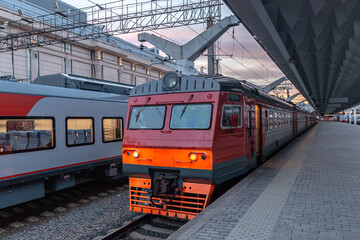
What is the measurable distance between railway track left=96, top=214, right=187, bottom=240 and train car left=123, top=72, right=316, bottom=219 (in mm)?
294

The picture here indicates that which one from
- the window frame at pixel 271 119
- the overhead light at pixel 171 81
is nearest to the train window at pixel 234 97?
the overhead light at pixel 171 81

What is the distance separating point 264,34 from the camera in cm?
894

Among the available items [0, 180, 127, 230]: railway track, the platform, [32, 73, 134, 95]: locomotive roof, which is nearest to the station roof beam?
[32, 73, 134, 95]: locomotive roof

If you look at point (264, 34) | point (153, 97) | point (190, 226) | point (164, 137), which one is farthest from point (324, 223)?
point (264, 34)

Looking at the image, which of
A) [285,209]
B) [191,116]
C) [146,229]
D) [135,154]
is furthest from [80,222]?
[285,209]

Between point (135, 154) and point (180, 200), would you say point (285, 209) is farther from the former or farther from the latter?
point (135, 154)

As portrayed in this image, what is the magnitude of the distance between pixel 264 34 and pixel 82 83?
633 centimetres

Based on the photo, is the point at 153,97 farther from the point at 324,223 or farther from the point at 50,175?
the point at 324,223

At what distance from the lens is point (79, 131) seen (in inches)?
347

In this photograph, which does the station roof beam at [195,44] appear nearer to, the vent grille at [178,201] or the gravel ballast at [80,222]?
the gravel ballast at [80,222]

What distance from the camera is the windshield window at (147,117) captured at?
254 inches

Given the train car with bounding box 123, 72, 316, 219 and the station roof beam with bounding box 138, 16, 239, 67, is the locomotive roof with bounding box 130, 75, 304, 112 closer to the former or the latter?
the train car with bounding box 123, 72, 316, 219

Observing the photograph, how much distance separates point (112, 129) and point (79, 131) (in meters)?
1.56

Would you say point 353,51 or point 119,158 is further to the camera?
point 353,51
